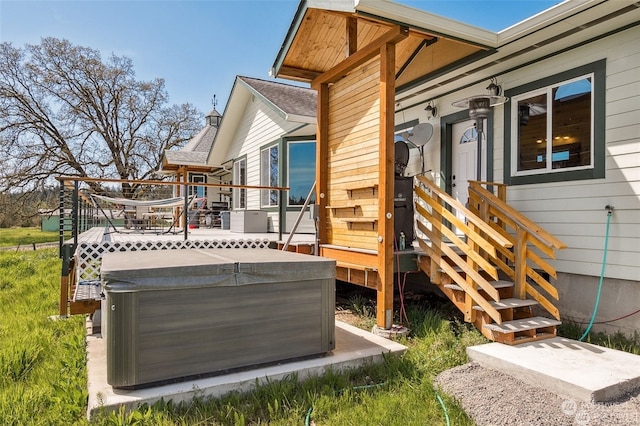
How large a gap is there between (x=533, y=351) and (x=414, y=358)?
97 centimetres

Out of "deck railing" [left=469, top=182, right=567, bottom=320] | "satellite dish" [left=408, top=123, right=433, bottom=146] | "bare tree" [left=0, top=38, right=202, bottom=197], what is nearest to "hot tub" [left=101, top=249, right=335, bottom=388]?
"deck railing" [left=469, top=182, right=567, bottom=320]

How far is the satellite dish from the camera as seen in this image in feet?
20.4

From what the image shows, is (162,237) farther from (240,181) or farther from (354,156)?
(240,181)

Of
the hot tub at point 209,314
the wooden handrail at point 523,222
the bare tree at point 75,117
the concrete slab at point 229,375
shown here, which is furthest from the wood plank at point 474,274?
the bare tree at point 75,117

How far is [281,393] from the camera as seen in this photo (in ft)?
9.35

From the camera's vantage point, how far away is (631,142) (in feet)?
13.3

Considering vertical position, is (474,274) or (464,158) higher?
(464,158)

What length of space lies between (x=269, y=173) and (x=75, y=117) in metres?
16.7

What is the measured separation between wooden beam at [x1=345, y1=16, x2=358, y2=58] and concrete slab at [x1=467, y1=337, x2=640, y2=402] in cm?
353

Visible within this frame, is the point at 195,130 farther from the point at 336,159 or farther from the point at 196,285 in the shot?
the point at 196,285

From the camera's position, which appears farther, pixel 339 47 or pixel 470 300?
pixel 339 47

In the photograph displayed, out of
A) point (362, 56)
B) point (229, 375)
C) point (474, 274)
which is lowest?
point (229, 375)

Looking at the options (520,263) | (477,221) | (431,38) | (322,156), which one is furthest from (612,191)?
(322,156)

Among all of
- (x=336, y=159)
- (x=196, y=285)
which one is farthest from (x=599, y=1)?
(x=196, y=285)
